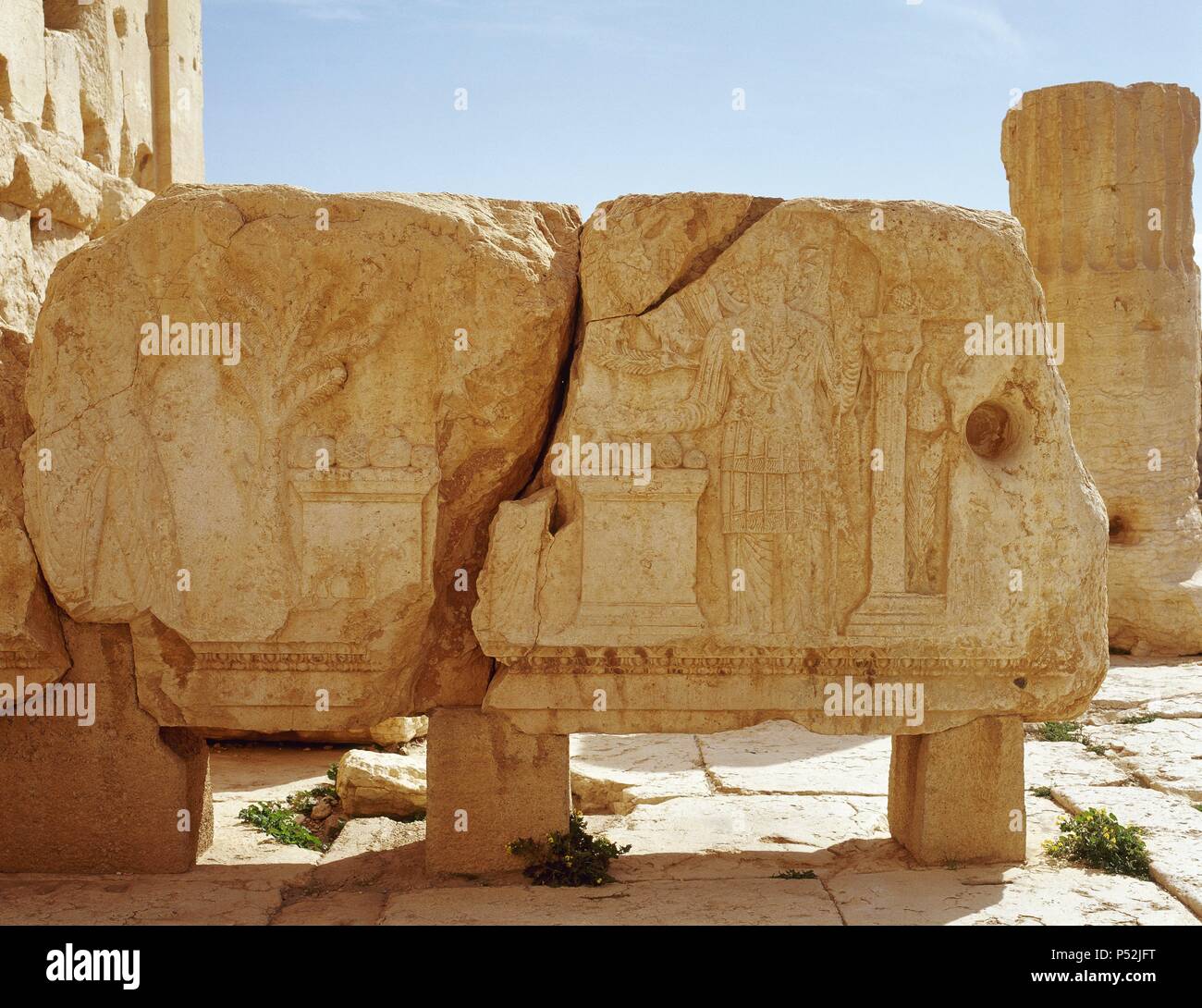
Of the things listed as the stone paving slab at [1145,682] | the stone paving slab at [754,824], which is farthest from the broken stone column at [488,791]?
the stone paving slab at [1145,682]

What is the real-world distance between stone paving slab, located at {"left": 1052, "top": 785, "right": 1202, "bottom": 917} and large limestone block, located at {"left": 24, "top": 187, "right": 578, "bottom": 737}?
3.07m

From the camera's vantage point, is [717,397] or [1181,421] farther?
[1181,421]

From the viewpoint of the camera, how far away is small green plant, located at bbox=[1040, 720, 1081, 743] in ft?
22.9

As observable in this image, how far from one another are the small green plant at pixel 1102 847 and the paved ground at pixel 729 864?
2.9 inches

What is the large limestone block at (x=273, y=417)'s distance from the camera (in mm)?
4316

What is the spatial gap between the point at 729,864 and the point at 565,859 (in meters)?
0.75

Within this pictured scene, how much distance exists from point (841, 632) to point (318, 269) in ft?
8.01

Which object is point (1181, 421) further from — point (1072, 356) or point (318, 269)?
point (318, 269)

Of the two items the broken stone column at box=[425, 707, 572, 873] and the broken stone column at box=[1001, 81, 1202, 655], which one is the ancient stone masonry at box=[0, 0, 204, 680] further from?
the broken stone column at box=[1001, 81, 1202, 655]

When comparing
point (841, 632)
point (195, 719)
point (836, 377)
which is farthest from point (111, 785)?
point (836, 377)

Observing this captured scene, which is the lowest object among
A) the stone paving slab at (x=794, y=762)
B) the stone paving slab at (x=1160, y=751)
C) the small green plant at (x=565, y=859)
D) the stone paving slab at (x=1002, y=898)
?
the stone paving slab at (x=794, y=762)

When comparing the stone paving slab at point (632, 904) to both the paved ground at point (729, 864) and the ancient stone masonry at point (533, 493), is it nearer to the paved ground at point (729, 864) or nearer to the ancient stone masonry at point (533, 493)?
the paved ground at point (729, 864)

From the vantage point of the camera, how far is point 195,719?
175 inches

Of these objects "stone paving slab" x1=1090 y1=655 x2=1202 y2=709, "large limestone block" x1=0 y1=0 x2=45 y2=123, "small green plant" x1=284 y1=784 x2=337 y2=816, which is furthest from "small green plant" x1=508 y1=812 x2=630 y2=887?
"large limestone block" x1=0 y1=0 x2=45 y2=123
